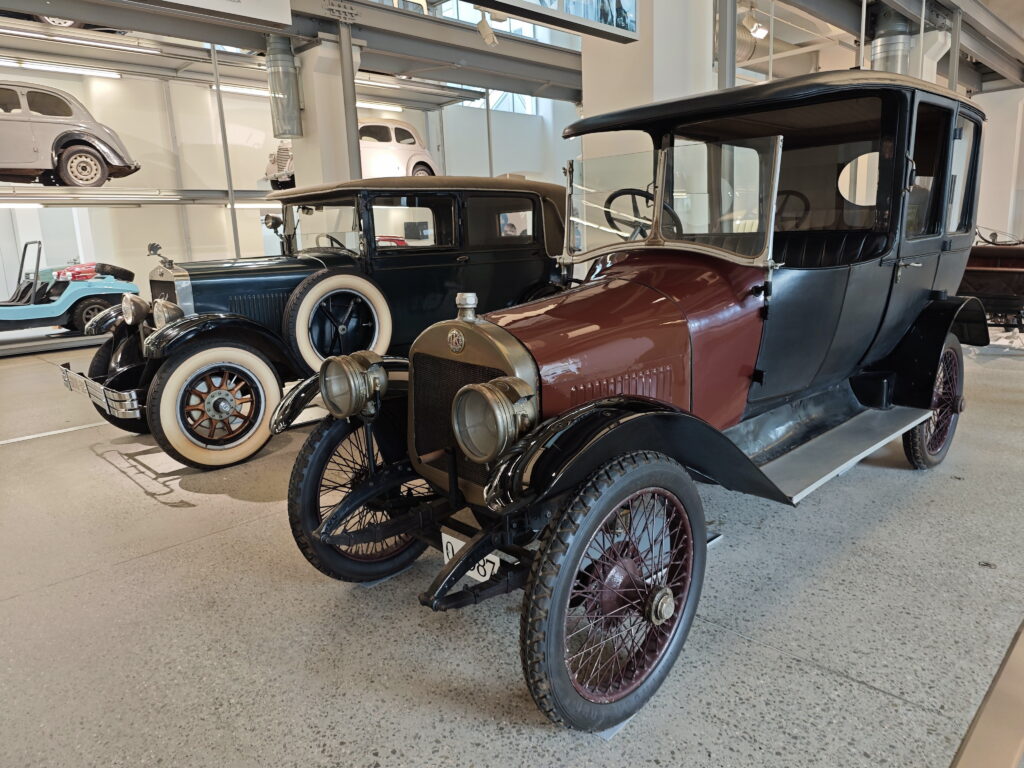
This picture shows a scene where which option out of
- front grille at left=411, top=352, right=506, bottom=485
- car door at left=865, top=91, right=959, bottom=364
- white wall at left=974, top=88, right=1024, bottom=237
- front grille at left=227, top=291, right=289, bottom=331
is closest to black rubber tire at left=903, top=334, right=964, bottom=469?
car door at left=865, top=91, right=959, bottom=364

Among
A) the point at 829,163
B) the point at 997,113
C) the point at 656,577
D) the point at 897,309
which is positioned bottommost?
the point at 656,577

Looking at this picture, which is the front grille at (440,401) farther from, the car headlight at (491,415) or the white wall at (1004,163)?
the white wall at (1004,163)

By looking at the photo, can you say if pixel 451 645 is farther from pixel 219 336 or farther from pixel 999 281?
pixel 999 281

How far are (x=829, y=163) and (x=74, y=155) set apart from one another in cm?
898

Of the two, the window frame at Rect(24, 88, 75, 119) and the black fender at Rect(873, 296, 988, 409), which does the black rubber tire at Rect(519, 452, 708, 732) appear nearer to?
the black fender at Rect(873, 296, 988, 409)

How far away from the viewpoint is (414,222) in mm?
5324

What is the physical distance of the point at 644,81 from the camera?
18.2 ft

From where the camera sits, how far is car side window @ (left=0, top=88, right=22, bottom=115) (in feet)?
25.7

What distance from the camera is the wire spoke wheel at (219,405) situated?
3.97 meters

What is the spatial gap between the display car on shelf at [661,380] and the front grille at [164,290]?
261cm

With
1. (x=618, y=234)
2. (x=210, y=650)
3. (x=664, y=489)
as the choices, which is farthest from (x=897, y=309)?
(x=210, y=650)

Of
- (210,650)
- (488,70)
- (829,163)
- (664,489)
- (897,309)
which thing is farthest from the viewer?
(488,70)

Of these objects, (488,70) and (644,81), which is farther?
(488,70)

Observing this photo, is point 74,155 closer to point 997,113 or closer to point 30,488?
point 30,488
